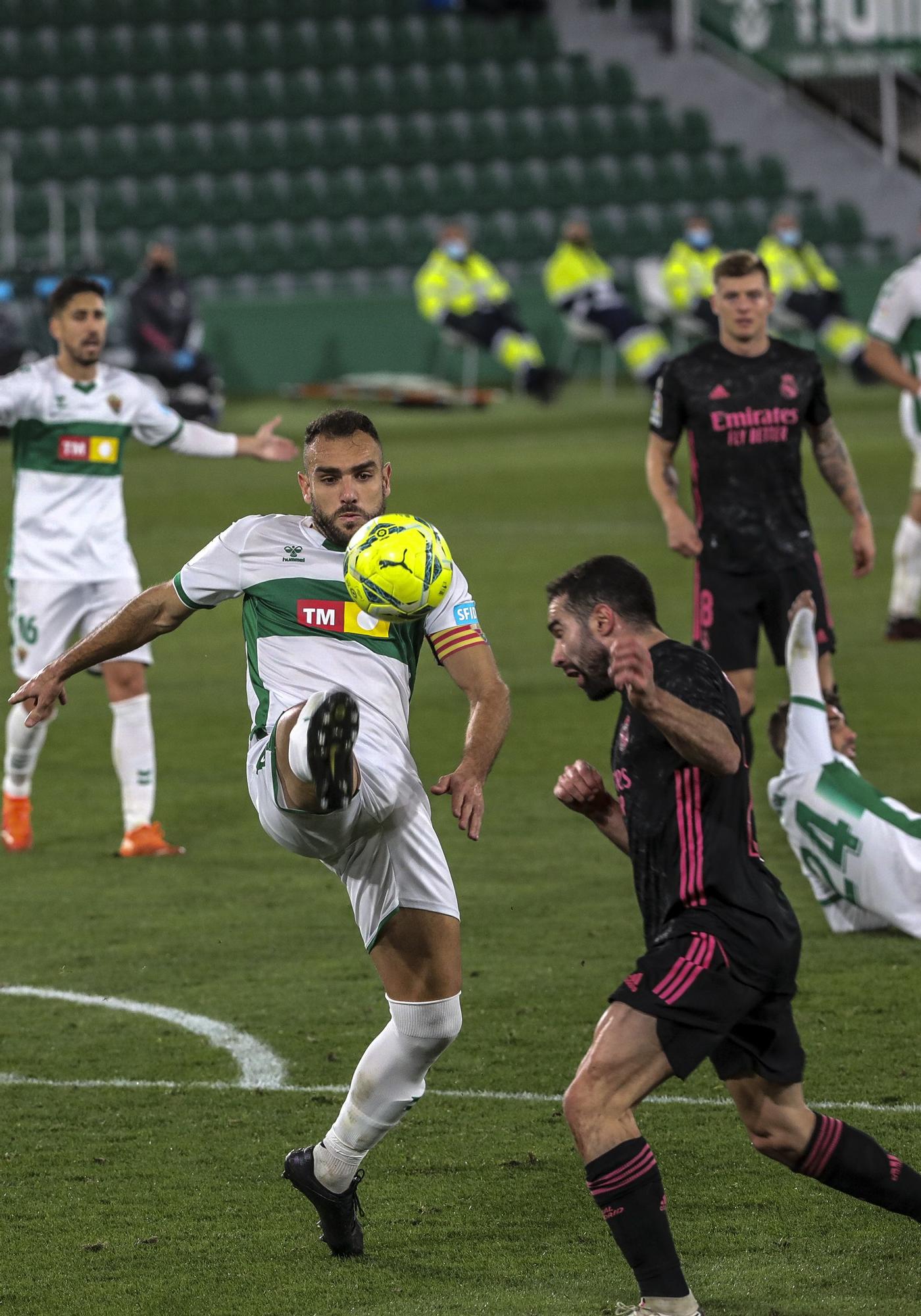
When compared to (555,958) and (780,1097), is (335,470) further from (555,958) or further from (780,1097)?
(555,958)

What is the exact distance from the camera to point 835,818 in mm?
6746

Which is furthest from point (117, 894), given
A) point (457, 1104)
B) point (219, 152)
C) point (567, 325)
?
point (219, 152)

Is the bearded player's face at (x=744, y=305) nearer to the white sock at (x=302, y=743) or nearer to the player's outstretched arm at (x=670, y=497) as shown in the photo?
the player's outstretched arm at (x=670, y=497)

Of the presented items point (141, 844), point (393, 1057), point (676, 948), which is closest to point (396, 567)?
point (676, 948)

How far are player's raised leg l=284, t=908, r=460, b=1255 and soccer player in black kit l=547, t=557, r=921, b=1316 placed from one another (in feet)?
1.61

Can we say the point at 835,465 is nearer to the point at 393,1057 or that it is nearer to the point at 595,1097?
the point at 393,1057

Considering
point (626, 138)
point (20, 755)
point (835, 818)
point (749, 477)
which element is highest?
point (626, 138)

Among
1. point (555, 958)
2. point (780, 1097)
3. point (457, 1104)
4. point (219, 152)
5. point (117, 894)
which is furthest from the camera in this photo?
point (219, 152)

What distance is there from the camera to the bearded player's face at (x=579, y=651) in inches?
166

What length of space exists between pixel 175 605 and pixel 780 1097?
5.89 ft

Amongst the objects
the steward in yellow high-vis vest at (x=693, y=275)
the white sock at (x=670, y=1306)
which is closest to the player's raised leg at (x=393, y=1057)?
the white sock at (x=670, y=1306)

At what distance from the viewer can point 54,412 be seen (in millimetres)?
8656

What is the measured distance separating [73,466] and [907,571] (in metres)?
5.95

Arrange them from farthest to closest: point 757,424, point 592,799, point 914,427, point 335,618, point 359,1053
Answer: point 914,427 < point 757,424 < point 359,1053 < point 335,618 < point 592,799
